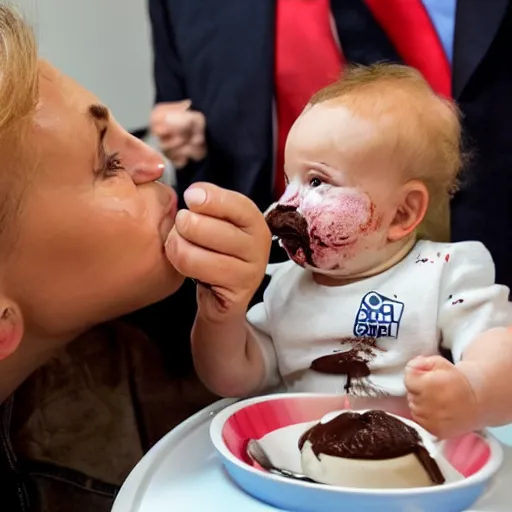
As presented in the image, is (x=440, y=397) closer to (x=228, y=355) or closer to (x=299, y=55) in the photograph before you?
(x=228, y=355)

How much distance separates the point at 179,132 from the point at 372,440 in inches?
19.4

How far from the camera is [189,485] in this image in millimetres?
602

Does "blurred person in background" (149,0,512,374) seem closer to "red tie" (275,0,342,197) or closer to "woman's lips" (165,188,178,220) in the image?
"red tie" (275,0,342,197)

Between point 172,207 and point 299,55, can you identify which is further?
point 299,55

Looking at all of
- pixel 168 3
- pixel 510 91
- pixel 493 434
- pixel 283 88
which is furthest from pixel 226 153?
pixel 493 434

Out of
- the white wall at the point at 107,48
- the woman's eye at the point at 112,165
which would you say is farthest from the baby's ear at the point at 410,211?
the white wall at the point at 107,48

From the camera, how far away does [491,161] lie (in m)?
0.92

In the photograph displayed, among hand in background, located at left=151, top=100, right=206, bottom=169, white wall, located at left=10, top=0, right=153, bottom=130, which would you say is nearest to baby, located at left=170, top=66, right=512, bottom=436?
hand in background, located at left=151, top=100, right=206, bottom=169

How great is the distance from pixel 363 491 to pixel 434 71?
540mm

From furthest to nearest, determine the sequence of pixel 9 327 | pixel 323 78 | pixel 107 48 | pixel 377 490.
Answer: pixel 107 48 < pixel 323 78 < pixel 9 327 < pixel 377 490

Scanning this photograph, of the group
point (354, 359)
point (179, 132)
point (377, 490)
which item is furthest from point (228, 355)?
point (179, 132)

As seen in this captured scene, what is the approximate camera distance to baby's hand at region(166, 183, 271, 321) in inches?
24.4

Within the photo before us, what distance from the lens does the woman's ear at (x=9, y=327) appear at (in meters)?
0.64

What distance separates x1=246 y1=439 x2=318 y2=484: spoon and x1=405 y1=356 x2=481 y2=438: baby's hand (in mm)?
95
